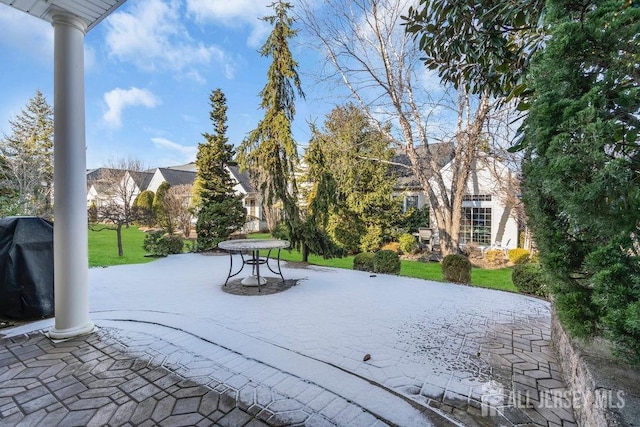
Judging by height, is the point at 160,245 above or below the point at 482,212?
below

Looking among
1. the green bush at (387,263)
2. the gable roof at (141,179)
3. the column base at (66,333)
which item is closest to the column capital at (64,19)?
the column base at (66,333)

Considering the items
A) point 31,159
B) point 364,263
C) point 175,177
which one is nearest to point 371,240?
point 364,263

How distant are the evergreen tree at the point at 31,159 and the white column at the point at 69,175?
30.7 feet

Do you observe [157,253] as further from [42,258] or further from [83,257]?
[83,257]

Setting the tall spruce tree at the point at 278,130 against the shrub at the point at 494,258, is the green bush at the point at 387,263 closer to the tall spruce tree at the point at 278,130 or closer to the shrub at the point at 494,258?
the tall spruce tree at the point at 278,130

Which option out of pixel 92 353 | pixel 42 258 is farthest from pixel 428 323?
pixel 42 258

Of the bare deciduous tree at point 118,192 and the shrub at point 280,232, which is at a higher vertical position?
the bare deciduous tree at point 118,192

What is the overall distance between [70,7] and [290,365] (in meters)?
4.36

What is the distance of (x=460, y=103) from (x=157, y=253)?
11.7 meters

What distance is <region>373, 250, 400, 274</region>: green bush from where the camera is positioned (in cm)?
771

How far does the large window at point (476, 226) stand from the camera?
1422 centimetres

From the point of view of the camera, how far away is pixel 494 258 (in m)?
12.4

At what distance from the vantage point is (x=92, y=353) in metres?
3.19

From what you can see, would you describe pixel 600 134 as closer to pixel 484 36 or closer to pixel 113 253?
pixel 484 36
